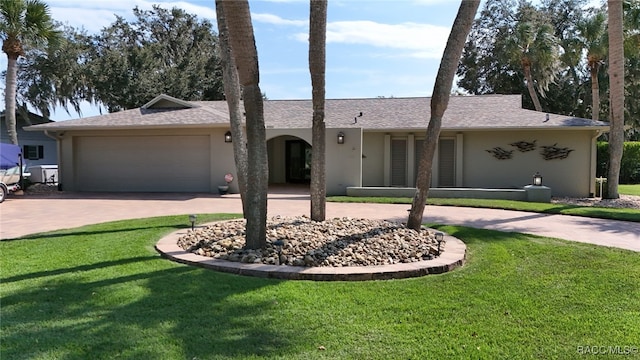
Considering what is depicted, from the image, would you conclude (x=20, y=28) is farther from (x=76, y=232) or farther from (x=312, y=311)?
(x=312, y=311)

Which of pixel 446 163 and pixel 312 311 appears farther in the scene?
pixel 446 163

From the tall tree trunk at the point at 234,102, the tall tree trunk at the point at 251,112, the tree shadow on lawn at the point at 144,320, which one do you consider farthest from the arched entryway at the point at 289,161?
the tree shadow on lawn at the point at 144,320

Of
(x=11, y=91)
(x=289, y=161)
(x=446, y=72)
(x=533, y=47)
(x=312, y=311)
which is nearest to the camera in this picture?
(x=312, y=311)

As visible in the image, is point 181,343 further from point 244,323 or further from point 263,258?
point 263,258

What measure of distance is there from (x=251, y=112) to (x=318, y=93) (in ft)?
6.52

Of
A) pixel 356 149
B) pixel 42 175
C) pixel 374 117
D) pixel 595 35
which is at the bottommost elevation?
pixel 42 175

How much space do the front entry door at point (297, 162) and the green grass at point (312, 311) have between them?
16.0m

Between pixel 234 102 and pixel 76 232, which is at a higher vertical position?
pixel 234 102

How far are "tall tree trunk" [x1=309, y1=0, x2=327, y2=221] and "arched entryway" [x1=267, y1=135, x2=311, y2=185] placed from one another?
13691 mm

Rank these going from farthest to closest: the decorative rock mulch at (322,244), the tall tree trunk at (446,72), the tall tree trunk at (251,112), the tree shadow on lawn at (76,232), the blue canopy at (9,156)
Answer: the blue canopy at (9,156)
the tree shadow on lawn at (76,232)
the tall tree trunk at (446,72)
the decorative rock mulch at (322,244)
the tall tree trunk at (251,112)

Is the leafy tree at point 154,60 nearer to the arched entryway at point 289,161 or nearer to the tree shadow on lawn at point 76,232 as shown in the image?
the arched entryway at point 289,161

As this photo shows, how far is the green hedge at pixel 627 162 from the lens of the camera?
2412 centimetres

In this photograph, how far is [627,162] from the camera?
81.3 feet

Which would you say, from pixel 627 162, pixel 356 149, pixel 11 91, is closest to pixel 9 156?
pixel 11 91
